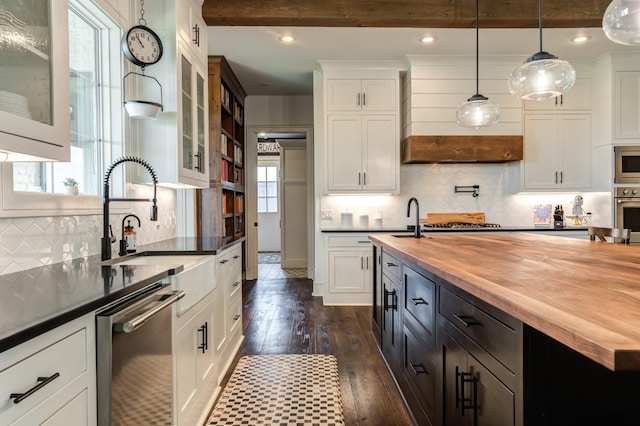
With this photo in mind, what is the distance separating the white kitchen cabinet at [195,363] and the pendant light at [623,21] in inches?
90.2

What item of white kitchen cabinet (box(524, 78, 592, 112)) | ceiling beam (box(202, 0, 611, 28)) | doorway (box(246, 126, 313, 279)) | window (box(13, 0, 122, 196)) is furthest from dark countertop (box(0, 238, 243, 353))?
white kitchen cabinet (box(524, 78, 592, 112))

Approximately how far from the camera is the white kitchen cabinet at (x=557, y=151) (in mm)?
4621

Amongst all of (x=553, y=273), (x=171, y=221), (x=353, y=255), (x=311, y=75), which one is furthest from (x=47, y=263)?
(x=311, y=75)

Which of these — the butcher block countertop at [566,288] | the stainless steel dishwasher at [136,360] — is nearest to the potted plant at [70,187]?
the stainless steel dishwasher at [136,360]

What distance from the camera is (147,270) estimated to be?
1.64 meters

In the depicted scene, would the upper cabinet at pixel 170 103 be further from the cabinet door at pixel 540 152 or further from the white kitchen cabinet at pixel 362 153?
the cabinet door at pixel 540 152

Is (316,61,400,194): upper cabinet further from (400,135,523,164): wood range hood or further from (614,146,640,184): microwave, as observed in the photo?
(614,146,640,184): microwave

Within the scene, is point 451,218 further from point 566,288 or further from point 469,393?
point 566,288

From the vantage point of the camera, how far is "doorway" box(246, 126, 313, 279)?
610 centimetres

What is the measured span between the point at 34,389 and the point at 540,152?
5.12m

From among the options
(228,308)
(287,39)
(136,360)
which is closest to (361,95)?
(287,39)

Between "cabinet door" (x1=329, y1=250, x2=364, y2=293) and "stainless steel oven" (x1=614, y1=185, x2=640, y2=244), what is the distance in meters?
2.97

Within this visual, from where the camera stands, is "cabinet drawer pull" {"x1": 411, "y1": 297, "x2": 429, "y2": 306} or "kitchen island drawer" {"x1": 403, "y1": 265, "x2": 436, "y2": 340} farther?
"cabinet drawer pull" {"x1": 411, "y1": 297, "x2": 429, "y2": 306}

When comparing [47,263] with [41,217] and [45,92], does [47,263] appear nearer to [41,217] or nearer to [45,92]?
[41,217]
